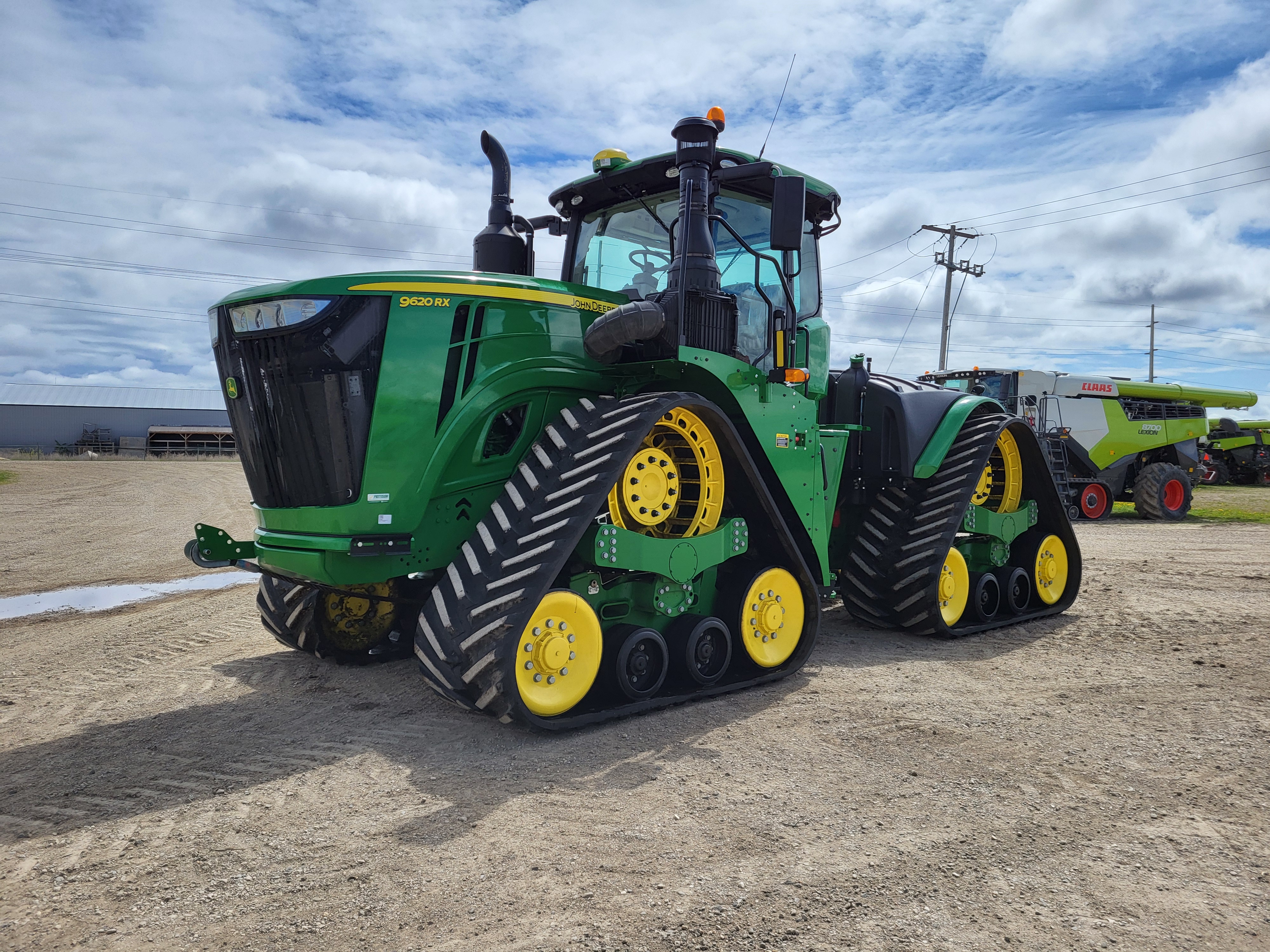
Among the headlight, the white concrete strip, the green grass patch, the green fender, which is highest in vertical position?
the headlight

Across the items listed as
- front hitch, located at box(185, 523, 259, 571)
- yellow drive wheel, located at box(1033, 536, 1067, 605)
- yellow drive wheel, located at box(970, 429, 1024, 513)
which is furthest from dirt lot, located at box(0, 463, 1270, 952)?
yellow drive wheel, located at box(970, 429, 1024, 513)

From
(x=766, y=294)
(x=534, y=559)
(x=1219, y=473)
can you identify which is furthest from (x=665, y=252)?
(x=1219, y=473)

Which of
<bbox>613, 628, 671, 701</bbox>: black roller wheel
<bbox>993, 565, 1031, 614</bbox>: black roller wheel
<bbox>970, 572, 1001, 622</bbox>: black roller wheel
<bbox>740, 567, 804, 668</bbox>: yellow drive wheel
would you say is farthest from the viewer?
<bbox>993, 565, 1031, 614</bbox>: black roller wheel

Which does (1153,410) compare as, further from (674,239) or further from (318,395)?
(318,395)

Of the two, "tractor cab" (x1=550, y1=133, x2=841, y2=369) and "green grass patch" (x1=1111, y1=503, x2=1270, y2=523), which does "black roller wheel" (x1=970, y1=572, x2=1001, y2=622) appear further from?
"green grass patch" (x1=1111, y1=503, x2=1270, y2=523)

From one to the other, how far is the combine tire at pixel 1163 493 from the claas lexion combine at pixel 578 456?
573 inches

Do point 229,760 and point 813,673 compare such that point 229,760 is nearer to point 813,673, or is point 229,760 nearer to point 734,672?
point 734,672

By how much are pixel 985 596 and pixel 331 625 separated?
17.9ft

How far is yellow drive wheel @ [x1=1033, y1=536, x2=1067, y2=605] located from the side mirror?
4.65m

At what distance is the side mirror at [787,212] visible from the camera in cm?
513

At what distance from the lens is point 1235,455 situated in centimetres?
3134

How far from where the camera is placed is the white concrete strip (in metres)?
8.52

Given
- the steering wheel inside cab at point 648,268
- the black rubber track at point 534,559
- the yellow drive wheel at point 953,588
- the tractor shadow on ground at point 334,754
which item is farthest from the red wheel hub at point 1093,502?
the black rubber track at point 534,559

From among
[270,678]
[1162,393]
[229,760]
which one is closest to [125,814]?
[229,760]
